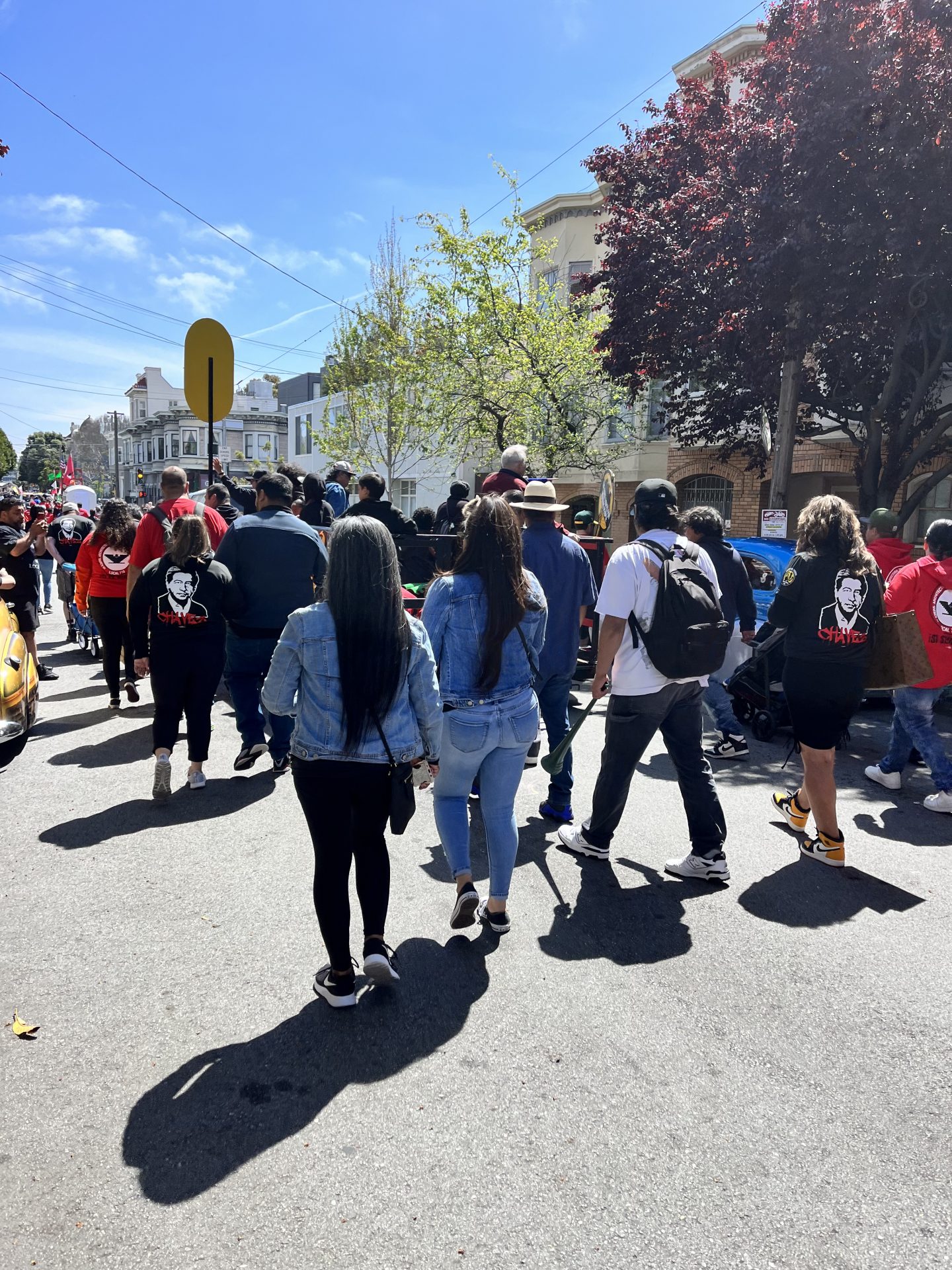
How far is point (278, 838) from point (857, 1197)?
11.2ft

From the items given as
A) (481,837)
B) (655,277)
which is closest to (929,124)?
(655,277)

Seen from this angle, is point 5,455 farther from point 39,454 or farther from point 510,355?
point 510,355

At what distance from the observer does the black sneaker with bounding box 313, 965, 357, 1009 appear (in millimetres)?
3264

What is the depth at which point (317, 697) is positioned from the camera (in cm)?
315

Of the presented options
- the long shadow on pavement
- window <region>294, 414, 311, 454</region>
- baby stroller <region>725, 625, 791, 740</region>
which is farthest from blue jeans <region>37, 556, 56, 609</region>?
window <region>294, 414, 311, 454</region>

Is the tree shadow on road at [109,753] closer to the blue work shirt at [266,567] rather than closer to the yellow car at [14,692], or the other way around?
the yellow car at [14,692]

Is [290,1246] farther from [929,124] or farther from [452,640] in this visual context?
[929,124]

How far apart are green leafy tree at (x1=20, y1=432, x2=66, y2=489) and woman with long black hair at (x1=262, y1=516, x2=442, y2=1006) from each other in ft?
329

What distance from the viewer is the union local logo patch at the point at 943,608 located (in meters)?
A: 5.78

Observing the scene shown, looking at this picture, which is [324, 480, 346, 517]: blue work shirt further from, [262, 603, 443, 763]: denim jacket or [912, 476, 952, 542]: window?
[912, 476, 952, 542]: window

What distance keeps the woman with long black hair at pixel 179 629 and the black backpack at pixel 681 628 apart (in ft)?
9.10

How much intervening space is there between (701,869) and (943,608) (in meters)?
2.68

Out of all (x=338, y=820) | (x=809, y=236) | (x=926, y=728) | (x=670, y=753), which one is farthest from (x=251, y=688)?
(x=809, y=236)

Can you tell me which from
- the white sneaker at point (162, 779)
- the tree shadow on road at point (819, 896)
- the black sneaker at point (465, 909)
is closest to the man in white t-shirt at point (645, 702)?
the tree shadow on road at point (819, 896)
